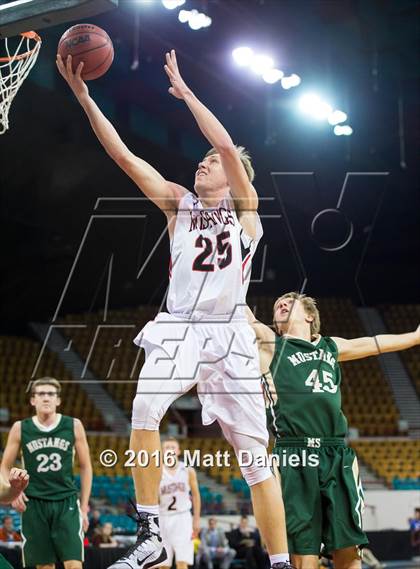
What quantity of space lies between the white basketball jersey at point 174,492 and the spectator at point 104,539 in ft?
5.30

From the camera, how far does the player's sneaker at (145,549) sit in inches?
151

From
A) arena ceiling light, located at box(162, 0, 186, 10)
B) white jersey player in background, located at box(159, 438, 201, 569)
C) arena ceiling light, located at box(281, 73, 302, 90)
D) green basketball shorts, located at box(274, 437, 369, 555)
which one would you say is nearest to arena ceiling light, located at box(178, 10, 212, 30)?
arena ceiling light, located at box(162, 0, 186, 10)

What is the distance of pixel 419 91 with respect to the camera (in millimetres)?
15664

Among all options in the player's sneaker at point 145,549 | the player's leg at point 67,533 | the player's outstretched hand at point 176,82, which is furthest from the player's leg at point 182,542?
the player's outstretched hand at point 176,82

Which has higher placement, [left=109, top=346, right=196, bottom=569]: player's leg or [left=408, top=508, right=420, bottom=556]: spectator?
[left=408, top=508, right=420, bottom=556]: spectator

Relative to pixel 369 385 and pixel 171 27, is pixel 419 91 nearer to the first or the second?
pixel 171 27

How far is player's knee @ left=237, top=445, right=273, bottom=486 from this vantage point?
4270 millimetres

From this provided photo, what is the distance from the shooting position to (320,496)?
194 inches

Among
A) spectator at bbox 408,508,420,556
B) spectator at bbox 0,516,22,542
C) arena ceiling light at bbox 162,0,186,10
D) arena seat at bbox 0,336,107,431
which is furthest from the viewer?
arena seat at bbox 0,336,107,431

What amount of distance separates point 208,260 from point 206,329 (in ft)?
1.28

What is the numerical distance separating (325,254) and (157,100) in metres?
5.84

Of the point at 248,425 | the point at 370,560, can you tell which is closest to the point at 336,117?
the point at 370,560

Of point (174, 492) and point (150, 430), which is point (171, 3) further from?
point (150, 430)

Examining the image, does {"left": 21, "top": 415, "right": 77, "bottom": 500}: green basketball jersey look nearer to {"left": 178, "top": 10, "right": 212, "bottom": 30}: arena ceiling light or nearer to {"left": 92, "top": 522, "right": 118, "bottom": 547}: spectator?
{"left": 92, "top": 522, "right": 118, "bottom": 547}: spectator
